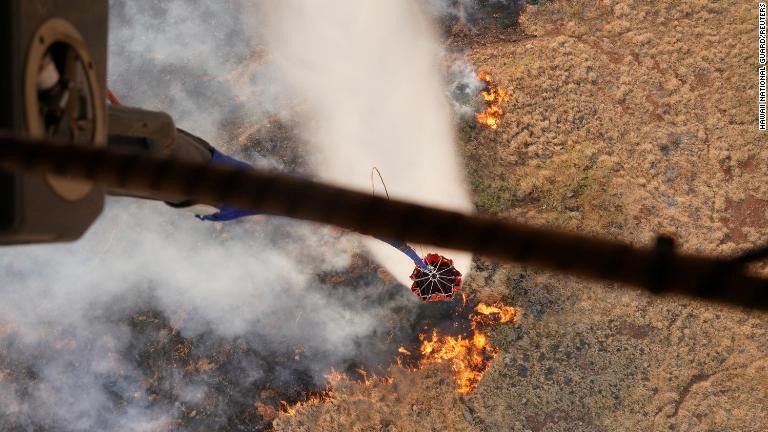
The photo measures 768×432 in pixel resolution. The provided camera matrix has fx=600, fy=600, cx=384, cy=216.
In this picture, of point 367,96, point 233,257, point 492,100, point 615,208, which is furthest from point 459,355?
point 367,96

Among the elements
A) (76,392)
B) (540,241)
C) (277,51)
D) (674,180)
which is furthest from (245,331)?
(540,241)

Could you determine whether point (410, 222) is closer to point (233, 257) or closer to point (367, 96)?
point (233, 257)

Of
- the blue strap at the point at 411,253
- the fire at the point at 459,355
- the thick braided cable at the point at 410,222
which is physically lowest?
the fire at the point at 459,355

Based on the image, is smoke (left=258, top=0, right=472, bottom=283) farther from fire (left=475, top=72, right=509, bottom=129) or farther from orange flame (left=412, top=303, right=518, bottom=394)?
orange flame (left=412, top=303, right=518, bottom=394)

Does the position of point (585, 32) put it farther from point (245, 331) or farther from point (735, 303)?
point (735, 303)

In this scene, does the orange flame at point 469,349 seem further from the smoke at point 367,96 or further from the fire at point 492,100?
the fire at point 492,100

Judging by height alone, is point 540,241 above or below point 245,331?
above

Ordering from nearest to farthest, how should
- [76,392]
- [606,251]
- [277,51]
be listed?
[606,251] < [76,392] < [277,51]

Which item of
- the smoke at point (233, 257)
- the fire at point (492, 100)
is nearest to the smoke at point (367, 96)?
the smoke at point (233, 257)
